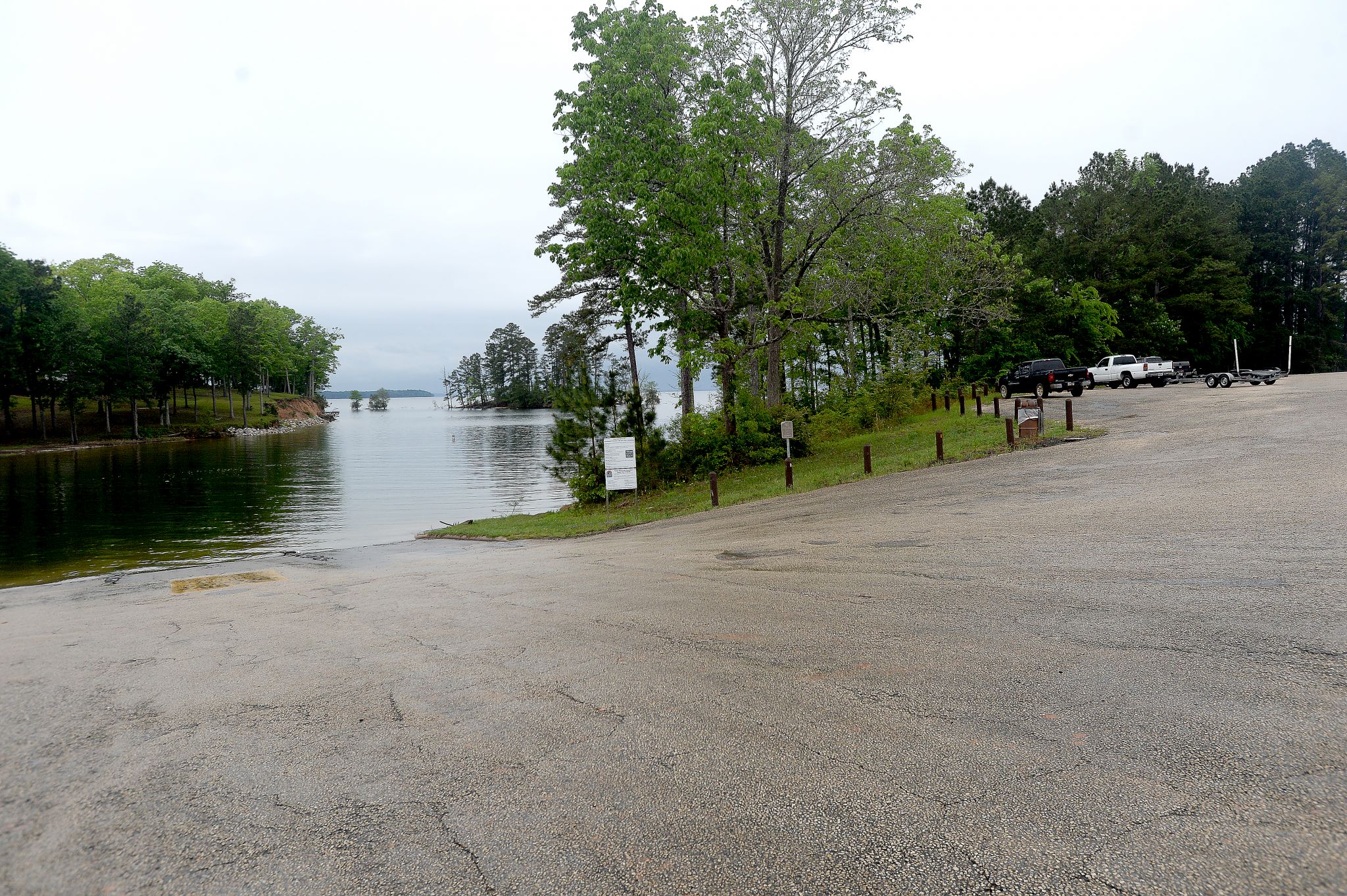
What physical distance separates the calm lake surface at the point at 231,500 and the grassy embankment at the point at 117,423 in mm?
7192

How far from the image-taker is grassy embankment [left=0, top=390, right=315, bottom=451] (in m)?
64.7

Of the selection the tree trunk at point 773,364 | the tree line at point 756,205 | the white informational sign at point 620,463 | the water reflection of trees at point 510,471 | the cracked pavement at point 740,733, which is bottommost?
the water reflection of trees at point 510,471

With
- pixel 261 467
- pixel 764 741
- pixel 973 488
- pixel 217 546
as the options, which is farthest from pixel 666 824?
pixel 261 467

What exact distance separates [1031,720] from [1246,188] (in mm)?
83581

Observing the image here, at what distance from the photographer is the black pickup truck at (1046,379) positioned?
36812mm

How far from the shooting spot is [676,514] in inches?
755

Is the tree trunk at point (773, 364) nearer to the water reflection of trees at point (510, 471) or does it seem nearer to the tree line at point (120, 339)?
the water reflection of trees at point (510, 471)

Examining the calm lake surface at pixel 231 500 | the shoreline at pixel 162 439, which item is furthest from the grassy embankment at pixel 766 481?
the shoreline at pixel 162 439

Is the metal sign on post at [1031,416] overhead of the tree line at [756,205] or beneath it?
beneath

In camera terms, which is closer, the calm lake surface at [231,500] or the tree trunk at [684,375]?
the calm lake surface at [231,500]

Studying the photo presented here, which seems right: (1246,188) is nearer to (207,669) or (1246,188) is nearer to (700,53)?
(700,53)

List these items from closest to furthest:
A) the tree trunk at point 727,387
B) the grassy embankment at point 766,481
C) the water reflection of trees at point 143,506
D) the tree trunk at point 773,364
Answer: the grassy embankment at point 766,481 → the water reflection of trees at point 143,506 → the tree trunk at point 727,387 → the tree trunk at point 773,364

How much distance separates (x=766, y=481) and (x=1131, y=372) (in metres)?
33.3

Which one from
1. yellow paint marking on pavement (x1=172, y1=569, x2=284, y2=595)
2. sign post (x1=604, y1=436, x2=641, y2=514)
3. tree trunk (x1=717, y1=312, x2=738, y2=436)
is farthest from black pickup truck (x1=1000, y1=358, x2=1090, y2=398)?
yellow paint marking on pavement (x1=172, y1=569, x2=284, y2=595)
